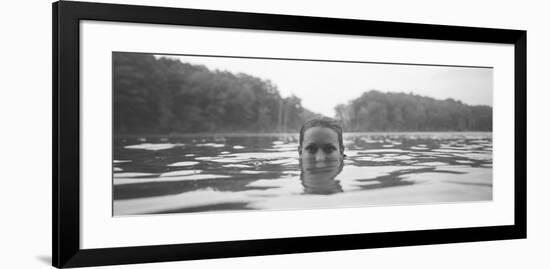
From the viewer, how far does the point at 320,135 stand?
11.7 feet

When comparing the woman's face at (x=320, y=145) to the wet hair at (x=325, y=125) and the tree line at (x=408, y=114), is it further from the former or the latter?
the tree line at (x=408, y=114)

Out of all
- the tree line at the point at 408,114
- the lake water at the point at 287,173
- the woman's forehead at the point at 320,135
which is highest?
the tree line at the point at 408,114

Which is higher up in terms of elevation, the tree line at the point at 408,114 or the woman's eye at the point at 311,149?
the tree line at the point at 408,114

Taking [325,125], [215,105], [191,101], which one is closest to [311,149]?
[325,125]

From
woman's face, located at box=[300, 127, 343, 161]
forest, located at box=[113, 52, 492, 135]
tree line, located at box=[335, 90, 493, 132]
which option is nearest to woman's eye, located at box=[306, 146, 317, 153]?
woman's face, located at box=[300, 127, 343, 161]

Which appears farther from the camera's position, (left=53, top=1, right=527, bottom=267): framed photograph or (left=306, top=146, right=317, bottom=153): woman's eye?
(left=306, top=146, right=317, bottom=153): woman's eye

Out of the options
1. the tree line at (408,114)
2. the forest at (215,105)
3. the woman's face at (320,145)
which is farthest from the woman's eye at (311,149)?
the tree line at (408,114)

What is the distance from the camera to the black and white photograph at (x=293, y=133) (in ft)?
10.8

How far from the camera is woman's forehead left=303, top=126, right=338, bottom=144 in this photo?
355 cm

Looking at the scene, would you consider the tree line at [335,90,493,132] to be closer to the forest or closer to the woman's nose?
the forest

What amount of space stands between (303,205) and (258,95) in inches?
26.4

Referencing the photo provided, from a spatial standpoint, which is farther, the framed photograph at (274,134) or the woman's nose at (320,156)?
the woman's nose at (320,156)

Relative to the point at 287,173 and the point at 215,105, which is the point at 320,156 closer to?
the point at 287,173

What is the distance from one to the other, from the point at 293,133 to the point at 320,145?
173mm
